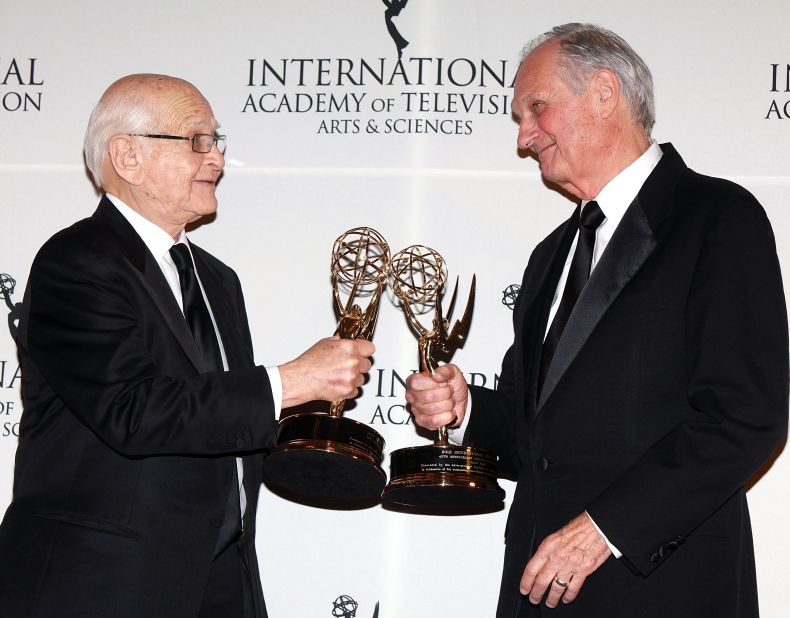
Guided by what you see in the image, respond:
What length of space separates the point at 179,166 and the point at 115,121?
0.71ft

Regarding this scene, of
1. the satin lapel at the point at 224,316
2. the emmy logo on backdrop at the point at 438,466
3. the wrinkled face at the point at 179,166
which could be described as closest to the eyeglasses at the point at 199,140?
the wrinkled face at the point at 179,166

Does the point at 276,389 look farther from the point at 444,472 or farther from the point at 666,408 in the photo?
the point at 666,408

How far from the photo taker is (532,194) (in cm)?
342

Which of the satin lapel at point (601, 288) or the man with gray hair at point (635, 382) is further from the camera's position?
the satin lapel at point (601, 288)

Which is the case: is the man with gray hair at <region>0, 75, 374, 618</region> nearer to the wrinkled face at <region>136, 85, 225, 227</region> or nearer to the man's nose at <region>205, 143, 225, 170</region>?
the wrinkled face at <region>136, 85, 225, 227</region>

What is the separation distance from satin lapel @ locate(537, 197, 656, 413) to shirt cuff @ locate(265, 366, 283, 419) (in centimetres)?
62

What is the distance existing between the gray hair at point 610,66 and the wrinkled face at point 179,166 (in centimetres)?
101

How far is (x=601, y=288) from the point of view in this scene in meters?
2.56

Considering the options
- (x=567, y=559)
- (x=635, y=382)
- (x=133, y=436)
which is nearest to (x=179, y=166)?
(x=133, y=436)

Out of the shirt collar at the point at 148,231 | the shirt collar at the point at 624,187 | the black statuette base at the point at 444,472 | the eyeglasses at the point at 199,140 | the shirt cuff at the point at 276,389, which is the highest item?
the eyeglasses at the point at 199,140

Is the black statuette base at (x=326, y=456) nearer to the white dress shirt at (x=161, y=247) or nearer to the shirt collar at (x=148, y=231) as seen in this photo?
the white dress shirt at (x=161, y=247)

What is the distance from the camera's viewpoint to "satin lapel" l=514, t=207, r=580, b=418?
2.76 m

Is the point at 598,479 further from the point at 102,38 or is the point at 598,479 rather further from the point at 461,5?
the point at 102,38

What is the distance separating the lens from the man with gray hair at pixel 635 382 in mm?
2303
